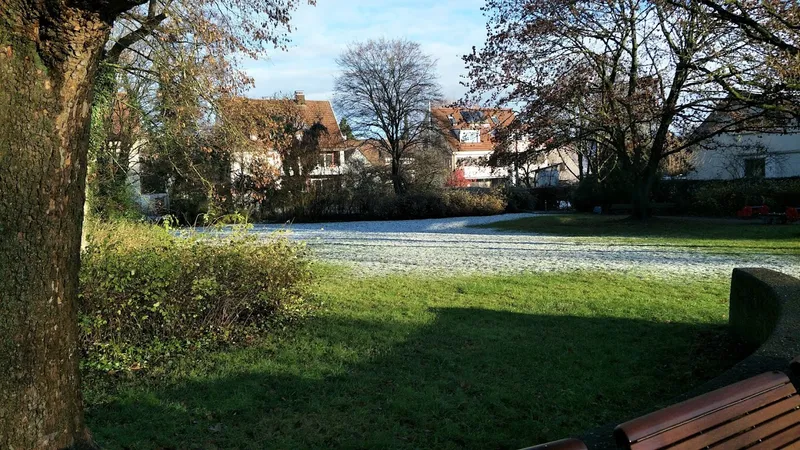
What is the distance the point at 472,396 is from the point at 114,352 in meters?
3.45

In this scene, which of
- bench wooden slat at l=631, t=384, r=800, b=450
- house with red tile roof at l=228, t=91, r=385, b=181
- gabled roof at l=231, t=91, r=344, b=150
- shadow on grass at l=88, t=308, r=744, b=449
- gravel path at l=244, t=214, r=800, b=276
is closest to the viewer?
bench wooden slat at l=631, t=384, r=800, b=450

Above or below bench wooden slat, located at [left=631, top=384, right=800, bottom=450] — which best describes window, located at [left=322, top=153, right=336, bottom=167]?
above

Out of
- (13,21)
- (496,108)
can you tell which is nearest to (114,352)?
(13,21)

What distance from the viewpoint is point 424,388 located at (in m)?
5.23

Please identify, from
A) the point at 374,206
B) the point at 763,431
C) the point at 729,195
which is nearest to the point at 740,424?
the point at 763,431

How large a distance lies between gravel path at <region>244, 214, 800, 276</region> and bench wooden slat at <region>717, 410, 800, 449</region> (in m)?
7.25

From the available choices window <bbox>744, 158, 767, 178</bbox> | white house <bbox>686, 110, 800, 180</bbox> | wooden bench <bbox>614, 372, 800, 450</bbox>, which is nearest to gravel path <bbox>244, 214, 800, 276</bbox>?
wooden bench <bbox>614, 372, 800, 450</bbox>

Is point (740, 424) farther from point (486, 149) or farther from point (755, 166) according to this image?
point (486, 149)

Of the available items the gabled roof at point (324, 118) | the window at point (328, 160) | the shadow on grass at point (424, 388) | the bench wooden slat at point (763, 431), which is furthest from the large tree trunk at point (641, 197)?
the bench wooden slat at point (763, 431)

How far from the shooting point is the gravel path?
12.4m

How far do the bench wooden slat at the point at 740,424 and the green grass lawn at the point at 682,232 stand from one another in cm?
1345

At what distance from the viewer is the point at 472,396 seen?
199 inches

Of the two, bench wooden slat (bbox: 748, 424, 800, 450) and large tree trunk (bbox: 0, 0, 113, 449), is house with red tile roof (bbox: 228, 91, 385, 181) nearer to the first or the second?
large tree trunk (bbox: 0, 0, 113, 449)

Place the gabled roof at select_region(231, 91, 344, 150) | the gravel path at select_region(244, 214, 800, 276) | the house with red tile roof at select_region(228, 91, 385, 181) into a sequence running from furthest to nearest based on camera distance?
the gabled roof at select_region(231, 91, 344, 150), the house with red tile roof at select_region(228, 91, 385, 181), the gravel path at select_region(244, 214, 800, 276)
